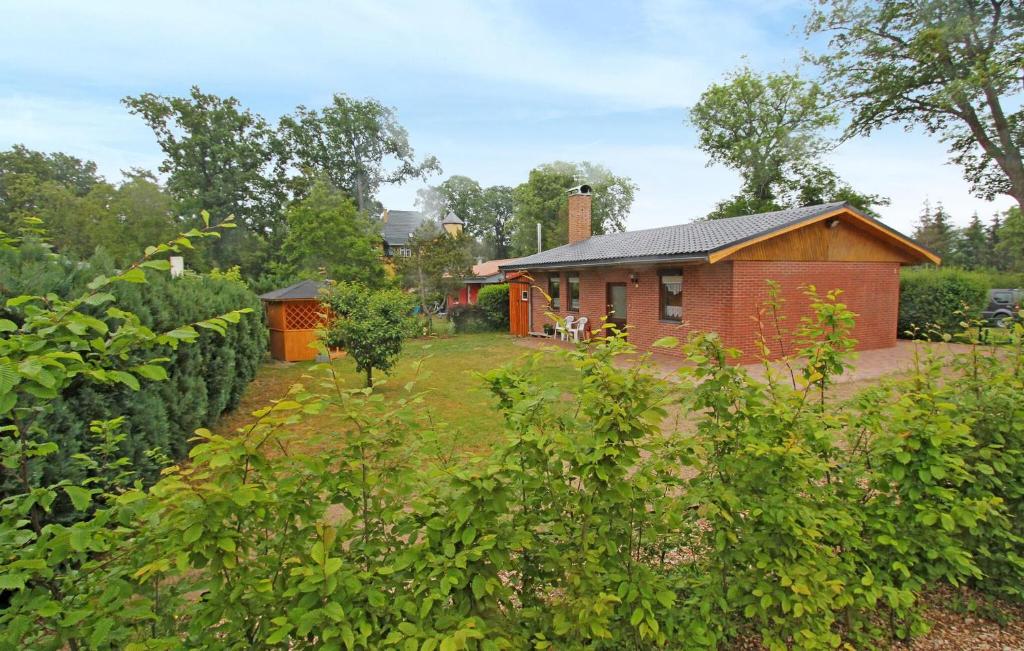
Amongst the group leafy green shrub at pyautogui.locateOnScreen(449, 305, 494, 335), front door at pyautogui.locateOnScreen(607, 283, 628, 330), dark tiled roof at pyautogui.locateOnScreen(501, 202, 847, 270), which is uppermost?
dark tiled roof at pyautogui.locateOnScreen(501, 202, 847, 270)

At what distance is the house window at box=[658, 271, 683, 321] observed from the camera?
1298cm

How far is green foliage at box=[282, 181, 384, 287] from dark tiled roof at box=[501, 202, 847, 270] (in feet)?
23.2

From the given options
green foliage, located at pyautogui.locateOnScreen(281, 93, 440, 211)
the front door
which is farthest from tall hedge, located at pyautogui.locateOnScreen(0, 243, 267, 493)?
green foliage, located at pyautogui.locateOnScreen(281, 93, 440, 211)

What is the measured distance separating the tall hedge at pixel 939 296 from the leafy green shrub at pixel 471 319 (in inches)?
579

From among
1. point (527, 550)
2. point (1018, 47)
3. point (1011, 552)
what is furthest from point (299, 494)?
point (1018, 47)

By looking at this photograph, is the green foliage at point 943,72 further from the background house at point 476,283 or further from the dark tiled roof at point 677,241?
the background house at point 476,283

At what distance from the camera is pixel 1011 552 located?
8.55ft

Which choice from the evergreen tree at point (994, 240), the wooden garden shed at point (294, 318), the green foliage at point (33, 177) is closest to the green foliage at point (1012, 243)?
the evergreen tree at point (994, 240)

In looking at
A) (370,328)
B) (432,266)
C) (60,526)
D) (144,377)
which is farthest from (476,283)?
(60,526)

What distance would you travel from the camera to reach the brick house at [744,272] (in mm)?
11430

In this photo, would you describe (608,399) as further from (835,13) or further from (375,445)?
(835,13)

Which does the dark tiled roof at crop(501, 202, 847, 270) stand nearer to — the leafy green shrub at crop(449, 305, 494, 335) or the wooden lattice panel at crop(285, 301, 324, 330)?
the leafy green shrub at crop(449, 305, 494, 335)

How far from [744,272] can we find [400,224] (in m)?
41.3

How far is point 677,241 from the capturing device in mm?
13789
